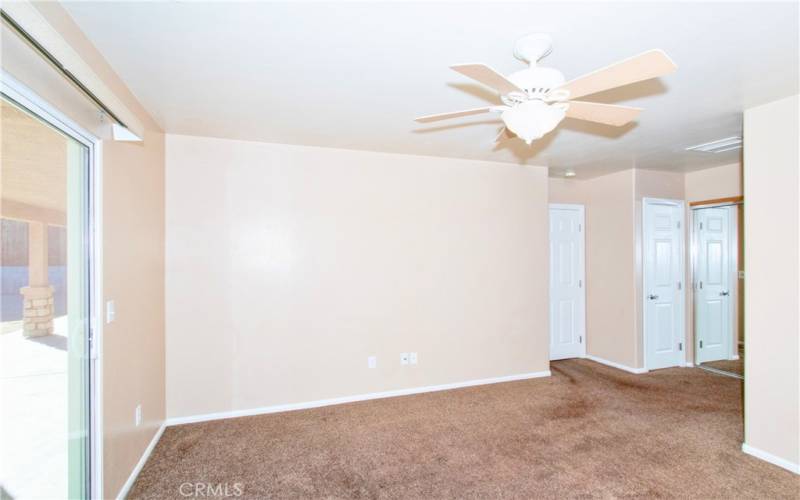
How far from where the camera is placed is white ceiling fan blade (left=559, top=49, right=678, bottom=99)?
4.48 feet

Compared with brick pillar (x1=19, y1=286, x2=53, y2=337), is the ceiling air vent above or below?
above

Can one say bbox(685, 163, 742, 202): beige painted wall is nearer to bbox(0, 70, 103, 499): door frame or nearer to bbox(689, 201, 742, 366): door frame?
bbox(689, 201, 742, 366): door frame

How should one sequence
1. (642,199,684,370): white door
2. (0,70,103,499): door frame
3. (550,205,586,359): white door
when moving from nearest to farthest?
1. (0,70,103,499): door frame
2. (642,199,684,370): white door
3. (550,205,586,359): white door

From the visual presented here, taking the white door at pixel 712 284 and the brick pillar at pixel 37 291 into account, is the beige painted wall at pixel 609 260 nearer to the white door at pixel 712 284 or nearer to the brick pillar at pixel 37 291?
the white door at pixel 712 284

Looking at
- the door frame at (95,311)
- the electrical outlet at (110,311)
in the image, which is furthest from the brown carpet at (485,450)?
the electrical outlet at (110,311)

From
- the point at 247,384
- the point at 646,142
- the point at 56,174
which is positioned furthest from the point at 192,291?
the point at 646,142

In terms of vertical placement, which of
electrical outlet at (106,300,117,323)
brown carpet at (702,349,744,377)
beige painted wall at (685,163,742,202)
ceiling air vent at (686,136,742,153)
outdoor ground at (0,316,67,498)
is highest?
ceiling air vent at (686,136,742,153)

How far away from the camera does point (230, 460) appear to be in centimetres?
266

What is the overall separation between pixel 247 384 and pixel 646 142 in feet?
13.7

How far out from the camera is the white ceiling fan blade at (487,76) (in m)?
1.43

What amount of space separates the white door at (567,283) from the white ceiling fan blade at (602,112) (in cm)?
324

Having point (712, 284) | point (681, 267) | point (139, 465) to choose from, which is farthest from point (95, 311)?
point (712, 284)

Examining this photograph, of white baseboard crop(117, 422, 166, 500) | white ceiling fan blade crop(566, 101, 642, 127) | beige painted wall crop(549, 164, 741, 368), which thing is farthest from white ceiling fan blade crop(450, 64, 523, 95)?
beige painted wall crop(549, 164, 741, 368)

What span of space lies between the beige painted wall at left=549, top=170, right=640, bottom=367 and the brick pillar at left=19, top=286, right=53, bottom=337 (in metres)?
5.09
